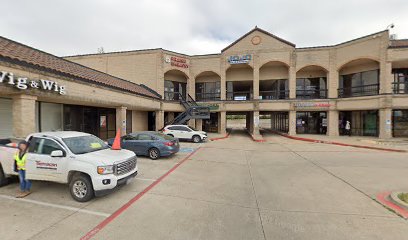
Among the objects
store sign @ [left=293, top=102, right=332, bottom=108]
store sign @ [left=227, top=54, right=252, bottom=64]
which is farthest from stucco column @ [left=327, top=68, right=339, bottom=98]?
store sign @ [left=227, top=54, right=252, bottom=64]

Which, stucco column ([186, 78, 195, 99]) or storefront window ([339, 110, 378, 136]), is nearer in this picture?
storefront window ([339, 110, 378, 136])

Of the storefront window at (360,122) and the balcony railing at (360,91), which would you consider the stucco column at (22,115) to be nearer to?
the balcony railing at (360,91)

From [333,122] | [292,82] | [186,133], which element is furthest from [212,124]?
[333,122]

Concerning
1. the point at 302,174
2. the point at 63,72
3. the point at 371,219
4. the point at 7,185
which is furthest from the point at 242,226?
the point at 63,72

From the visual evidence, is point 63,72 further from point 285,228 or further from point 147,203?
point 285,228

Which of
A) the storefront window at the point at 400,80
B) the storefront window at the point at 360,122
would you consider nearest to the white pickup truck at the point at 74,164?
the storefront window at the point at 360,122

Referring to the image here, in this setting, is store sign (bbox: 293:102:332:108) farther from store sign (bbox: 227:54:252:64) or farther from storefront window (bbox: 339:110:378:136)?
store sign (bbox: 227:54:252:64)

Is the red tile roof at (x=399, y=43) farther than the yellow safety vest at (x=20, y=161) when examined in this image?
Yes

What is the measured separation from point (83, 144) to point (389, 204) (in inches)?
341

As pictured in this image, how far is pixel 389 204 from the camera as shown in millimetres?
4672

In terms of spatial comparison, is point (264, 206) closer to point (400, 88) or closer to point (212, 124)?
point (212, 124)

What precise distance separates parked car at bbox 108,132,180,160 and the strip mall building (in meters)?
4.22

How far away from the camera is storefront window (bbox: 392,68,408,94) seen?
1920 centimetres

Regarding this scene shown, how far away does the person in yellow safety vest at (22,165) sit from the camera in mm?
4949
